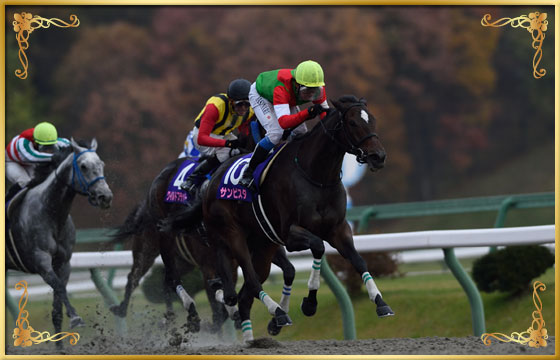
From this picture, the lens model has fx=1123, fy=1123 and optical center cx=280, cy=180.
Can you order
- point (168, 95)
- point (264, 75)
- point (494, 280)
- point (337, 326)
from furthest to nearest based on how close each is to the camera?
point (168, 95) → point (337, 326) → point (494, 280) → point (264, 75)

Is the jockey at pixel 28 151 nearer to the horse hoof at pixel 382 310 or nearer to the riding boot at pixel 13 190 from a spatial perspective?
the riding boot at pixel 13 190

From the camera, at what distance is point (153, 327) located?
29.5ft

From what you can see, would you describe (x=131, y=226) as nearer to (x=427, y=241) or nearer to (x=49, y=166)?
(x=49, y=166)

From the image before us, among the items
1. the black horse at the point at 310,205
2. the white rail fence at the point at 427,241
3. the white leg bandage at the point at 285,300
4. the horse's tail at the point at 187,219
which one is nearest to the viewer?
the black horse at the point at 310,205

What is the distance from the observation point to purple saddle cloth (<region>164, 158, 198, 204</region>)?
8.46m

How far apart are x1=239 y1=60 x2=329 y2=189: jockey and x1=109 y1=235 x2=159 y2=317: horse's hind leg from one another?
230 cm

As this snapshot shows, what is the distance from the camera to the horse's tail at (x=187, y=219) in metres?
8.09

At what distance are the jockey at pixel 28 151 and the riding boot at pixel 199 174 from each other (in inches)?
61.8

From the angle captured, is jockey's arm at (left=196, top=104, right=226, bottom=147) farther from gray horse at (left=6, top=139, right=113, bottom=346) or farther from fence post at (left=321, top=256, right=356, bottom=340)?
fence post at (left=321, top=256, right=356, bottom=340)

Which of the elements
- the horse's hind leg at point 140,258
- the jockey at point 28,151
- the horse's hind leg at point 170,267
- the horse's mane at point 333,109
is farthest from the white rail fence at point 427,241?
the horse's mane at point 333,109

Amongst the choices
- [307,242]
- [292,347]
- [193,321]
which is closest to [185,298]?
[193,321]

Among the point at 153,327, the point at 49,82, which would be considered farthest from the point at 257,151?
the point at 49,82

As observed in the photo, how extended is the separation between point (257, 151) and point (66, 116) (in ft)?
65.6

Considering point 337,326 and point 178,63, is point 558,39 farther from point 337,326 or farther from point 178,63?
point 178,63
